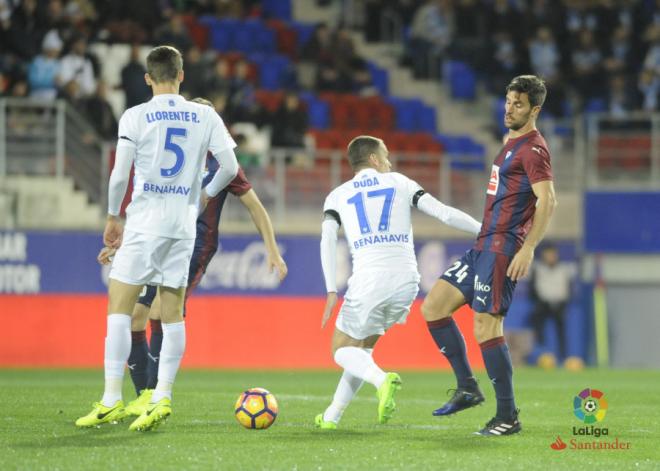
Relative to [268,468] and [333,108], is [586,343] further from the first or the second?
[268,468]

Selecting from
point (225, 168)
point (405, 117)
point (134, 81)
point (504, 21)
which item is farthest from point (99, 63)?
point (225, 168)

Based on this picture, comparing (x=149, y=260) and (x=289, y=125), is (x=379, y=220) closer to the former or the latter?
(x=149, y=260)

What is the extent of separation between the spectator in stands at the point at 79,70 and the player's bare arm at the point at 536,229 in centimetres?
1153

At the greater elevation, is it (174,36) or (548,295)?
(174,36)

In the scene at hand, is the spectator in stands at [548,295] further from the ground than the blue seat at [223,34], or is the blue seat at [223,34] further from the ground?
the blue seat at [223,34]

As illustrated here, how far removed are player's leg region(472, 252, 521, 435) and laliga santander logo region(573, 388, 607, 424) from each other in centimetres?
70

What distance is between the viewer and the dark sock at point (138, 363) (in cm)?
918

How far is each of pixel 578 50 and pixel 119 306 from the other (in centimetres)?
1721

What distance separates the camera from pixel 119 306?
7.87m

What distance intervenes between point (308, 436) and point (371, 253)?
123 cm

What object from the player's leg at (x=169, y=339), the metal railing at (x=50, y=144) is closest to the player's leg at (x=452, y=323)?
the player's leg at (x=169, y=339)

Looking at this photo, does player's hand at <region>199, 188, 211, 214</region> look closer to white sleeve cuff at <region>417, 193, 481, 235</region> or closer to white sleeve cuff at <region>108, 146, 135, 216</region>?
white sleeve cuff at <region>108, 146, 135, 216</region>

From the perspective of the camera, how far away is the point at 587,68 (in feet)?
76.0

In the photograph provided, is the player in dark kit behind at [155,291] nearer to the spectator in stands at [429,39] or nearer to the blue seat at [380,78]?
the blue seat at [380,78]
